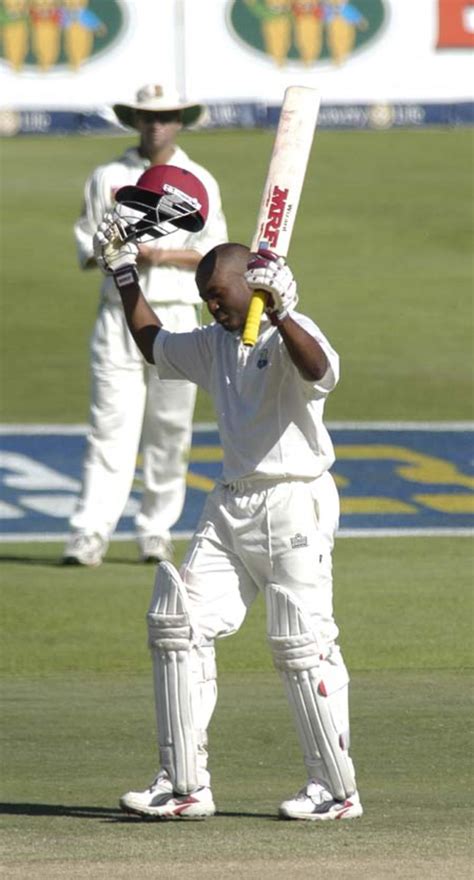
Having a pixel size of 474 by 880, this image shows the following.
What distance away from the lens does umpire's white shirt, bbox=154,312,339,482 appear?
5.67 m

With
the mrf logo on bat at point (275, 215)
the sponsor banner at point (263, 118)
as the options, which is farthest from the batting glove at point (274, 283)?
the sponsor banner at point (263, 118)

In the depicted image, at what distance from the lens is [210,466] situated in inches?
504

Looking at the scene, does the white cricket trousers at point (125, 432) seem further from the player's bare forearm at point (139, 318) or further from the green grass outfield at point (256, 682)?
the player's bare forearm at point (139, 318)

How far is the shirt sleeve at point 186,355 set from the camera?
19.3 feet

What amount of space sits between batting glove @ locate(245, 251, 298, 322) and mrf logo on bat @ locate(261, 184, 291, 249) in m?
0.39

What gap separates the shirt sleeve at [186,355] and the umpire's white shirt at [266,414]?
0.31 feet

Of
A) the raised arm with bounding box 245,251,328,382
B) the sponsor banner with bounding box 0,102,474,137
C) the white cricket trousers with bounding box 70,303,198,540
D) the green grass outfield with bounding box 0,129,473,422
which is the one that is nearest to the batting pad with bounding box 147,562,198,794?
the raised arm with bounding box 245,251,328,382

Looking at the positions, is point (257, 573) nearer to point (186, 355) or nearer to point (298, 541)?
point (298, 541)

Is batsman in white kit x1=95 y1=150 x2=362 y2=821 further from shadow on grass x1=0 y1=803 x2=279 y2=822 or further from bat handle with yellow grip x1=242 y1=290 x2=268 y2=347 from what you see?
bat handle with yellow grip x1=242 y1=290 x2=268 y2=347

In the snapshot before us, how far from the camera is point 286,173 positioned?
596cm

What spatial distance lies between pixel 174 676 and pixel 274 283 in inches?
45.5

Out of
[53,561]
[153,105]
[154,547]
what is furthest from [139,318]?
[53,561]

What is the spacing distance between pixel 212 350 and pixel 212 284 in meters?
0.29

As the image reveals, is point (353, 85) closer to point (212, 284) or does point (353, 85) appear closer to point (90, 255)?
point (90, 255)
